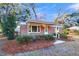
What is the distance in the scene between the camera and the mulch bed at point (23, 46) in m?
2.37

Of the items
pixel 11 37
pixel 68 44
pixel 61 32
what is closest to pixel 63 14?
pixel 61 32

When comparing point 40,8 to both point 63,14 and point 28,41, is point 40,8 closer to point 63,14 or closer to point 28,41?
point 63,14

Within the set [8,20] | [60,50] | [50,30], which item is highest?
[8,20]

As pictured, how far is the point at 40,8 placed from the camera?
2375 millimetres

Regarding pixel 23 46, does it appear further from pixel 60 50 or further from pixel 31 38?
pixel 60 50

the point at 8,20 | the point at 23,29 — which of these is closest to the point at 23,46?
the point at 23,29

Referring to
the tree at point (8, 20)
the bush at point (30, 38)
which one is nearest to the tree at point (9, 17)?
the tree at point (8, 20)

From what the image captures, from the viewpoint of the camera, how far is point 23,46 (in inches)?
93.8

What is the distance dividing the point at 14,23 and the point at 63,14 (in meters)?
0.63

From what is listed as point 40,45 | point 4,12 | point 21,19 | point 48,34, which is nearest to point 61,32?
point 48,34

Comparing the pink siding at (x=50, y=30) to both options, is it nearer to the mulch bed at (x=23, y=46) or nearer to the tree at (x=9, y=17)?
the mulch bed at (x=23, y=46)

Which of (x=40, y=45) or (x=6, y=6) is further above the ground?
(x=6, y=6)

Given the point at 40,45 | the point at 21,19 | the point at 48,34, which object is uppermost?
the point at 21,19

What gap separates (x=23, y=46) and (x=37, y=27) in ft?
0.99
